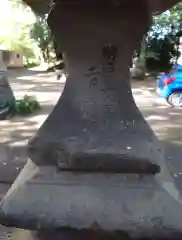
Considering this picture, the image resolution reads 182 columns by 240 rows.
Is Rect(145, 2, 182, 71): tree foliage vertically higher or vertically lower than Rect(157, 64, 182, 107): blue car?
higher

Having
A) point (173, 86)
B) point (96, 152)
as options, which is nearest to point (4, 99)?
point (173, 86)

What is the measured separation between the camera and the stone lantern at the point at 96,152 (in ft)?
8.64

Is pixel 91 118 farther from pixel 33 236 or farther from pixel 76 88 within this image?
pixel 33 236

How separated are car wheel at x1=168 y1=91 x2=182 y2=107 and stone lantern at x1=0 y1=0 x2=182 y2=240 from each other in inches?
374

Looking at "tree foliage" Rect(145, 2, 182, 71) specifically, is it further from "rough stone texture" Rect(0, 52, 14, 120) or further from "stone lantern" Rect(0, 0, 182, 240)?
"stone lantern" Rect(0, 0, 182, 240)

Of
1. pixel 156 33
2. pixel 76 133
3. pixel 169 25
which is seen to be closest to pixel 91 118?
pixel 76 133

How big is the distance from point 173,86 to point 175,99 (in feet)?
1.34

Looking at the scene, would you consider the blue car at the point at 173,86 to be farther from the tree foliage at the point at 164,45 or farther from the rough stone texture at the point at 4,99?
the rough stone texture at the point at 4,99

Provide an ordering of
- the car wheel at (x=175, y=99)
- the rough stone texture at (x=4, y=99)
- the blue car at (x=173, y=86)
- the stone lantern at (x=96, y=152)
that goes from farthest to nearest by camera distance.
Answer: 1. the car wheel at (x=175, y=99)
2. the blue car at (x=173, y=86)
3. the rough stone texture at (x=4, y=99)
4. the stone lantern at (x=96, y=152)

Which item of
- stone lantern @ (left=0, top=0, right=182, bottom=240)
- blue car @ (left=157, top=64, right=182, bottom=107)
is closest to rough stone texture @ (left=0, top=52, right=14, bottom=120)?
blue car @ (left=157, top=64, right=182, bottom=107)

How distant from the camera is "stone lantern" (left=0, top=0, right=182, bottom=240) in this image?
263 centimetres

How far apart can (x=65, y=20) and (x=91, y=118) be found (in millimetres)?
568

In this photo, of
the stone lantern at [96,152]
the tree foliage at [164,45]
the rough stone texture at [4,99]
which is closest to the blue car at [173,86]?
the tree foliage at [164,45]

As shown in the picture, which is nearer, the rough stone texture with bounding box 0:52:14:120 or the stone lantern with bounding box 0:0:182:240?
the stone lantern with bounding box 0:0:182:240
